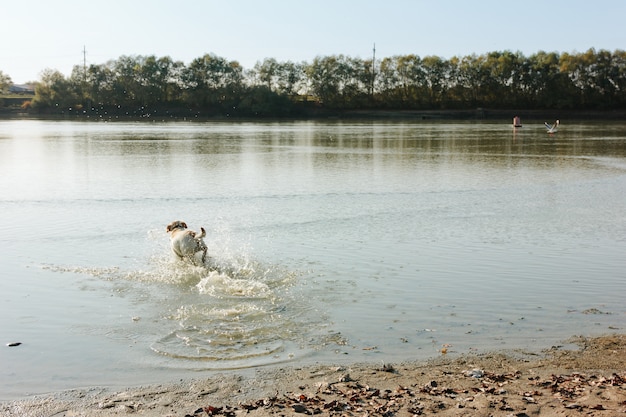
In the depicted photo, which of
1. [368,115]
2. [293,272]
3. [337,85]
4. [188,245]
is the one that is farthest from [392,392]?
[337,85]

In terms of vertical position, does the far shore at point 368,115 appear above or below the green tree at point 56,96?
below

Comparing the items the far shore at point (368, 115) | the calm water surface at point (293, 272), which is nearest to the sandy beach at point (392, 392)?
the calm water surface at point (293, 272)

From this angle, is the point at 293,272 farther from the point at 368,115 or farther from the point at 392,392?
the point at 368,115

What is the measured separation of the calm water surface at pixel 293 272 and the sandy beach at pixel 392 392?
1.46ft

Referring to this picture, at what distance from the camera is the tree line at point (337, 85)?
484 feet

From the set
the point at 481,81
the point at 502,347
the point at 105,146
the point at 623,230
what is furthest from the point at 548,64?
the point at 502,347

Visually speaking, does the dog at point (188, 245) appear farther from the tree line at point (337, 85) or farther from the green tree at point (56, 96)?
the green tree at point (56, 96)

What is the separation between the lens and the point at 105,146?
5059 centimetres

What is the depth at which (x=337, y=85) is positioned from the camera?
16125 centimetres

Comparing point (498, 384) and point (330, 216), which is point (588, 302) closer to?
point (498, 384)

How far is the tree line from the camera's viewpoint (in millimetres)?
147500

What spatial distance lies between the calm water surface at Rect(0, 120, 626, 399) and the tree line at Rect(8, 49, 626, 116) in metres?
122

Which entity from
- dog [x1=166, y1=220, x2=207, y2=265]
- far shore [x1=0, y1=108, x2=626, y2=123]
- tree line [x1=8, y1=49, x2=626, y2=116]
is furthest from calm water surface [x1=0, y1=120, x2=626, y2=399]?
tree line [x1=8, y1=49, x2=626, y2=116]

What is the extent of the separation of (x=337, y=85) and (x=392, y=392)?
157 meters
